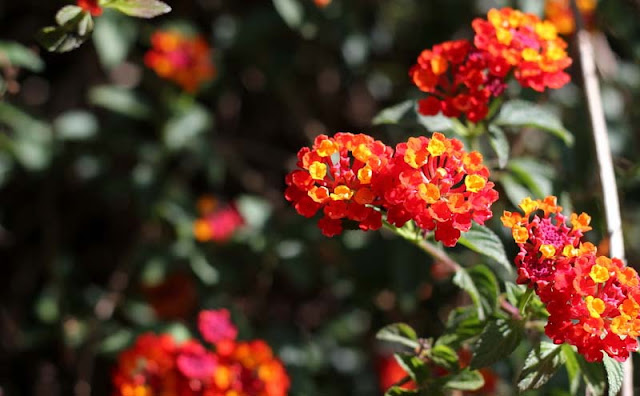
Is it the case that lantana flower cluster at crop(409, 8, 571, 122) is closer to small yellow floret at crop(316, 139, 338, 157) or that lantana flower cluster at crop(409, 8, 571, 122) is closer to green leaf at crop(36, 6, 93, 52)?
small yellow floret at crop(316, 139, 338, 157)

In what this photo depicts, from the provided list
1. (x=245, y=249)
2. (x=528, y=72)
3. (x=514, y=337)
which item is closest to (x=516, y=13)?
(x=528, y=72)

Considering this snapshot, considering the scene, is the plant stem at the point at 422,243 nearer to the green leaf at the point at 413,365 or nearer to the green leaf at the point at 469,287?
the green leaf at the point at 469,287

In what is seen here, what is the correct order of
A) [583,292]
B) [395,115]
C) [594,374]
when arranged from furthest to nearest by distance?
1. [395,115]
2. [594,374]
3. [583,292]

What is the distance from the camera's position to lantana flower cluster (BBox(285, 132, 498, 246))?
1.16 m

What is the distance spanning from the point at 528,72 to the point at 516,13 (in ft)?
0.43

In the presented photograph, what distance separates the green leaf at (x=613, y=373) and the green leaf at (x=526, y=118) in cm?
54

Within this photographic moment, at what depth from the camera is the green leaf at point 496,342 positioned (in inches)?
50.2

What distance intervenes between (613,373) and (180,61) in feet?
→ 5.15

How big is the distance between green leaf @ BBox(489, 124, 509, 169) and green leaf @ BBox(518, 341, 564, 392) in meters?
0.37

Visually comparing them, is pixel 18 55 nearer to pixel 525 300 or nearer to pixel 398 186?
pixel 398 186

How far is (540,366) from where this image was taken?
129 cm

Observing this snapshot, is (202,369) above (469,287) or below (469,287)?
below

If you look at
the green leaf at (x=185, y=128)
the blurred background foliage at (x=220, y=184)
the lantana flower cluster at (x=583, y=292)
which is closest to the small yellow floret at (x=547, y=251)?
the lantana flower cluster at (x=583, y=292)

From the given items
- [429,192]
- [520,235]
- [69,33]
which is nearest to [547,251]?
[520,235]
